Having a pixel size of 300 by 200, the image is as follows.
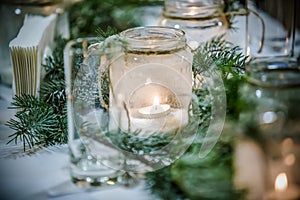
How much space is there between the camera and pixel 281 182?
23.9 inches

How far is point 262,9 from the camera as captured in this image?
3.42 feet

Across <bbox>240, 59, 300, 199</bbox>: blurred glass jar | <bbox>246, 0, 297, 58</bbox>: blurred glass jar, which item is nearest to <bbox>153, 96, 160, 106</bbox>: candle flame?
<bbox>240, 59, 300, 199</bbox>: blurred glass jar

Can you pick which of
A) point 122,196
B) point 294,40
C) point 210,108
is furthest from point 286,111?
point 294,40

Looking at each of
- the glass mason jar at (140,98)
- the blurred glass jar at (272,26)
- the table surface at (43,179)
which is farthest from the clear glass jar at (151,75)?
the blurred glass jar at (272,26)

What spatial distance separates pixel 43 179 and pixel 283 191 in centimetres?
26

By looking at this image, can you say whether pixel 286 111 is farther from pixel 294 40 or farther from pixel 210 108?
pixel 294 40

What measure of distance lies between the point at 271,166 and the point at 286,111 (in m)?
0.11

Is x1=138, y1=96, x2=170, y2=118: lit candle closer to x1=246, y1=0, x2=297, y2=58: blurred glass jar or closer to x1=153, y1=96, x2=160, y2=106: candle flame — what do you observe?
x1=153, y1=96, x2=160, y2=106: candle flame

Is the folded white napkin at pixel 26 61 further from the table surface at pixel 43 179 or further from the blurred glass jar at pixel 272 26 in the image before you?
the blurred glass jar at pixel 272 26

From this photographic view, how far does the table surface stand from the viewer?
0.61m

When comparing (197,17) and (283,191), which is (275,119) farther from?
(197,17)

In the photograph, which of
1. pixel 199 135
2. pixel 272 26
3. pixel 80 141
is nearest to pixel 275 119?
pixel 199 135

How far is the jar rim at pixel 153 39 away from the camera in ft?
2.37

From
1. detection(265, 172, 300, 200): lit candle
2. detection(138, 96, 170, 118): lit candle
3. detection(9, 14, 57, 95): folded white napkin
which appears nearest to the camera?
detection(265, 172, 300, 200): lit candle
